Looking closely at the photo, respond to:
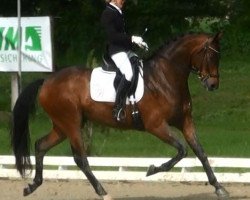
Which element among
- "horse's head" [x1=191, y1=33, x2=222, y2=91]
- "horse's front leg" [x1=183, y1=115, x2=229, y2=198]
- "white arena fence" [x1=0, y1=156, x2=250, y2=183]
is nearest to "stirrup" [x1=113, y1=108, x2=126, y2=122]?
"horse's front leg" [x1=183, y1=115, x2=229, y2=198]

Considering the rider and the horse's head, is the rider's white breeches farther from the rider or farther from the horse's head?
the horse's head

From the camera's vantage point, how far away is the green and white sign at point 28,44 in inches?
614

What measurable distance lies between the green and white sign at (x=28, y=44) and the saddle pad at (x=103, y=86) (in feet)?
16.9

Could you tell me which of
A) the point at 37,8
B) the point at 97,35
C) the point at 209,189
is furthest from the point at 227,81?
the point at 209,189

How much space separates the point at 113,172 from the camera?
41.5 ft

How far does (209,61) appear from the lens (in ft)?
33.9

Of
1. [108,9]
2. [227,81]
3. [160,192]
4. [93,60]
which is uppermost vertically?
[108,9]

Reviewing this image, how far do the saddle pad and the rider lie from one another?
131 millimetres

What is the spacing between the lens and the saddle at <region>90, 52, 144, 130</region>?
33.8 ft

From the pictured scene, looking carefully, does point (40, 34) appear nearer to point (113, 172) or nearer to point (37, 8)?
point (113, 172)

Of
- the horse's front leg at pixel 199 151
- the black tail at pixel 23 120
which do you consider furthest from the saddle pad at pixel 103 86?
the black tail at pixel 23 120

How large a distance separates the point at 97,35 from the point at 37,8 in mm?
2618

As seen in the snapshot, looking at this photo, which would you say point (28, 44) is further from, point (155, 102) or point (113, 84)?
point (155, 102)

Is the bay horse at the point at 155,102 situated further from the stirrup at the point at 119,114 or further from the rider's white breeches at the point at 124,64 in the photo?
the rider's white breeches at the point at 124,64
